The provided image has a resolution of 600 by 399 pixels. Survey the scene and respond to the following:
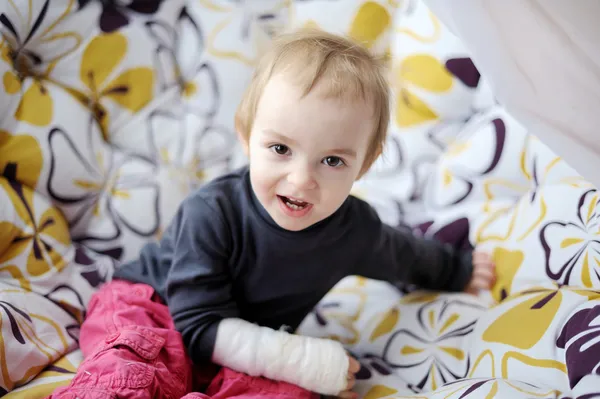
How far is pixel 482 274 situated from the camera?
1122mm

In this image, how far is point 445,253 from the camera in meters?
1.17

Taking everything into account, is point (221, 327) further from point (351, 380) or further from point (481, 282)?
point (481, 282)

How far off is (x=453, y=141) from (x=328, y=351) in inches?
25.5

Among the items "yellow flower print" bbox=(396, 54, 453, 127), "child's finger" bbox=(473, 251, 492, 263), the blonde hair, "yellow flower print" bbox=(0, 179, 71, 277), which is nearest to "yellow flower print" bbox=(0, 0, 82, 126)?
"yellow flower print" bbox=(0, 179, 71, 277)

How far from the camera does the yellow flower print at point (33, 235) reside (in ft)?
3.44

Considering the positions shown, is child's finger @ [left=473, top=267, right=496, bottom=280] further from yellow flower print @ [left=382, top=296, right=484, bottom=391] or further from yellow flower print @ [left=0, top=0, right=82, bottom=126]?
yellow flower print @ [left=0, top=0, right=82, bottom=126]

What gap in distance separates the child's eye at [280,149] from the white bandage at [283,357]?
27 cm

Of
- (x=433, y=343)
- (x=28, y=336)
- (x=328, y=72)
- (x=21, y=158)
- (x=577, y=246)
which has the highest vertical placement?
(x=328, y=72)

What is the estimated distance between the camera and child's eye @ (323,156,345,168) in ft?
2.83

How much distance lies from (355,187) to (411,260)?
12.3 inches

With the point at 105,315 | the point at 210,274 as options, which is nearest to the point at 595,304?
the point at 210,274

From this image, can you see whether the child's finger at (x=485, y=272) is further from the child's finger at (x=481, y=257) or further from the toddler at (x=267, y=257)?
the toddler at (x=267, y=257)

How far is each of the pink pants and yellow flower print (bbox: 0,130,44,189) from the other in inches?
10.5

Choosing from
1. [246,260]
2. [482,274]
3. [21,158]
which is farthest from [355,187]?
[21,158]
